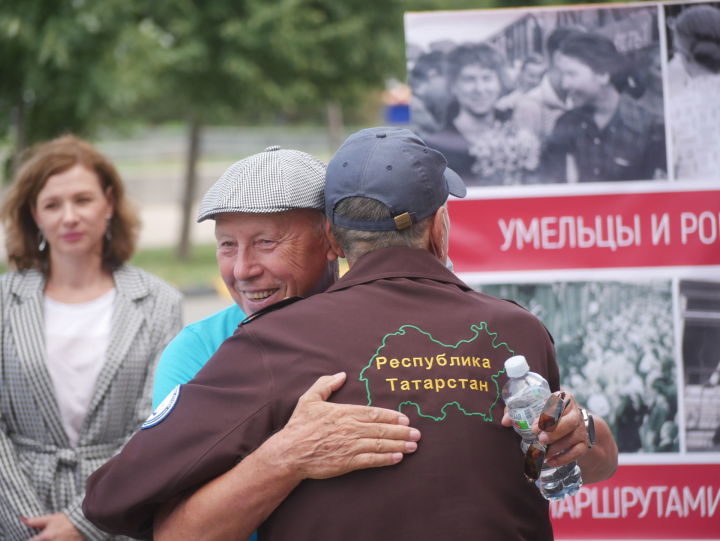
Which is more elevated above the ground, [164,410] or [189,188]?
[189,188]

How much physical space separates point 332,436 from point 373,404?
103mm

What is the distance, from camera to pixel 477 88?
3439 millimetres

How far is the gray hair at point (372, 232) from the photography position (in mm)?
2111

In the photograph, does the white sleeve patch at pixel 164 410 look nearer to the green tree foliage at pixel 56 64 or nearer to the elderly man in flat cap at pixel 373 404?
the elderly man in flat cap at pixel 373 404

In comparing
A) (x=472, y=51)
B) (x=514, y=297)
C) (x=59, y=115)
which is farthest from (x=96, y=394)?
(x=59, y=115)

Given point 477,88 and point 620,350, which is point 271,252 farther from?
point 620,350

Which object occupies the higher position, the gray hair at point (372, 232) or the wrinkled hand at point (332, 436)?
the gray hair at point (372, 232)

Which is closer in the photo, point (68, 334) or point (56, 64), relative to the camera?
point (68, 334)

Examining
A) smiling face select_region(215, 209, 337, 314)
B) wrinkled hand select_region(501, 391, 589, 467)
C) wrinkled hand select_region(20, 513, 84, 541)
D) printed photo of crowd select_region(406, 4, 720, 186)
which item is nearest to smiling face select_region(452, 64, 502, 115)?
printed photo of crowd select_region(406, 4, 720, 186)

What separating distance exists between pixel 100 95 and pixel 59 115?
1079 mm

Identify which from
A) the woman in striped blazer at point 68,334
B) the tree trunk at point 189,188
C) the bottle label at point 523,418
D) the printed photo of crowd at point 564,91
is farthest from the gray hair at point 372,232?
the tree trunk at point 189,188

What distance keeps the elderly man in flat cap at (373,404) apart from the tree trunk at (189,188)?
641 inches

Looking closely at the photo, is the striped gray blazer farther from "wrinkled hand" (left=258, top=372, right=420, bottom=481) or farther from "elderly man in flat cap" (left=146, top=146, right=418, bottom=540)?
"wrinkled hand" (left=258, top=372, right=420, bottom=481)

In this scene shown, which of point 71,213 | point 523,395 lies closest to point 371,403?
point 523,395
